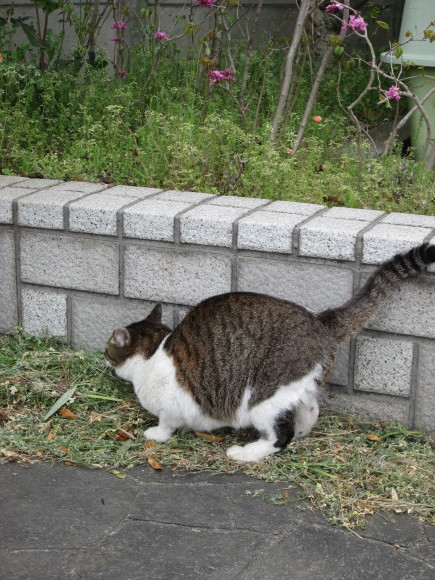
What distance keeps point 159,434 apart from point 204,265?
746mm

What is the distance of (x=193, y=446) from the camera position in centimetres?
369

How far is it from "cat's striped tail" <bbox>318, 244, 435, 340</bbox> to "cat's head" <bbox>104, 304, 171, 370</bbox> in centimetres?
73

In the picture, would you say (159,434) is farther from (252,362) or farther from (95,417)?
(252,362)

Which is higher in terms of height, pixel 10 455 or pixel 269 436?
pixel 269 436

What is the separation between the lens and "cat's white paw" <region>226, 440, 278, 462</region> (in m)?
3.55

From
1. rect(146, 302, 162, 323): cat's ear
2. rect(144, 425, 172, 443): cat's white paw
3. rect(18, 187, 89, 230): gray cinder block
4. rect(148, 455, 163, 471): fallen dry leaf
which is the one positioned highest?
rect(18, 187, 89, 230): gray cinder block

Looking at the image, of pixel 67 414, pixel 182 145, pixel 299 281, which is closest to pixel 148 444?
pixel 67 414

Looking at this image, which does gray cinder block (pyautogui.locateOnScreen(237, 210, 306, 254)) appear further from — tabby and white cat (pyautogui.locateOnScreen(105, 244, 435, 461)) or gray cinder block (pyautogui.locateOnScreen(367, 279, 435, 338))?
gray cinder block (pyautogui.locateOnScreen(367, 279, 435, 338))

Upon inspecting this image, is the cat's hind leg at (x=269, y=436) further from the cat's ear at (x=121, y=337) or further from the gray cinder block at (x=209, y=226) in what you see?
the gray cinder block at (x=209, y=226)

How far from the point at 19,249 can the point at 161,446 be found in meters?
1.25

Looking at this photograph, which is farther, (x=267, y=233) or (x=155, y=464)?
(x=267, y=233)

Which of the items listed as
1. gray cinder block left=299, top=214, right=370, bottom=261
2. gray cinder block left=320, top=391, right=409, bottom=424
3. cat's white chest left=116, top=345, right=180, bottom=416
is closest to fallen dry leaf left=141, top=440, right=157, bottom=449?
cat's white chest left=116, top=345, right=180, bottom=416

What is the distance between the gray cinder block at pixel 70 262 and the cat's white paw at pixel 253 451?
1.03 meters

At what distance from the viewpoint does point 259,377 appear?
11.7ft
